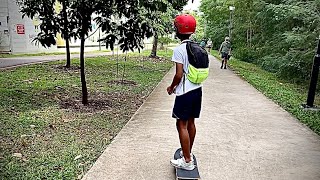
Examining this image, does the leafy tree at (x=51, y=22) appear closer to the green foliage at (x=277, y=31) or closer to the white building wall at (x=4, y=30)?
the green foliage at (x=277, y=31)

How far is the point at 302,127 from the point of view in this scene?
6.80 metres

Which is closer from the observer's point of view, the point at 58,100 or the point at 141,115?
the point at 141,115

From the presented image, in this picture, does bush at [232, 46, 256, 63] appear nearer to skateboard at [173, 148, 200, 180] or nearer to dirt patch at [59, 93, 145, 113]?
dirt patch at [59, 93, 145, 113]

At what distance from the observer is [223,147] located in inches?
215

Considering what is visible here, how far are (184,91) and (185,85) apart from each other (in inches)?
2.7

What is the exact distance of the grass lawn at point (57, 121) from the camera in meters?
4.58

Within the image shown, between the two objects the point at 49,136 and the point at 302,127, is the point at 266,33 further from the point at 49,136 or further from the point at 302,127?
the point at 49,136

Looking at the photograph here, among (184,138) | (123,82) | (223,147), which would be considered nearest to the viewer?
(184,138)

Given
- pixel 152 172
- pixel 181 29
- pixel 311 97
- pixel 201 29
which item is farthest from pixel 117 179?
pixel 201 29

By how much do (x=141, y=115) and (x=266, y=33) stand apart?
18530 mm

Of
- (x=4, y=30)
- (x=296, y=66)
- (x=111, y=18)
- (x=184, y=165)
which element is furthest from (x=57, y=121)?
(x=4, y=30)

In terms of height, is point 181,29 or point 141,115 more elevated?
point 181,29

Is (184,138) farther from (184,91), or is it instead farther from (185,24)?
(185,24)

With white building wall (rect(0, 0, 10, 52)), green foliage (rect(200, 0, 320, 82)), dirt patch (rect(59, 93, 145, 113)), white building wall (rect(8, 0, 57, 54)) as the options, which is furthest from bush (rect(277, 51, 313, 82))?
white building wall (rect(0, 0, 10, 52))
